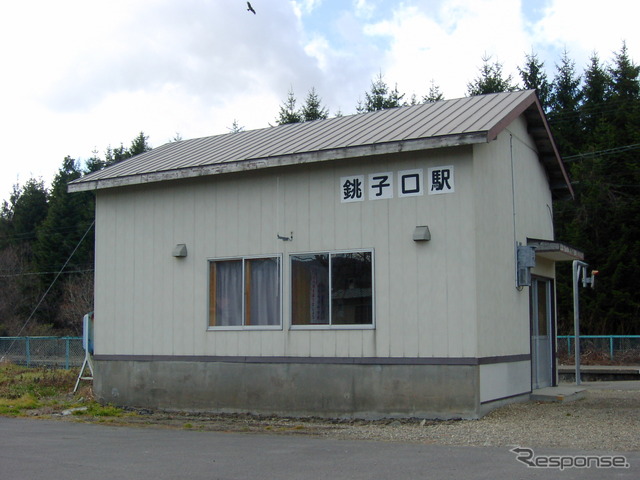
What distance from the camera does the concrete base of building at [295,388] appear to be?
41.0ft

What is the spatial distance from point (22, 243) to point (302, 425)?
51785 mm

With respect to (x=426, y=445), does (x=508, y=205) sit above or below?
above

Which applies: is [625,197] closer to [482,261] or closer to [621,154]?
[621,154]

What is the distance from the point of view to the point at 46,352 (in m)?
28.8

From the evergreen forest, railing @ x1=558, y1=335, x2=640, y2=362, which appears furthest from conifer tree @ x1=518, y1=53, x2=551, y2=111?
railing @ x1=558, y1=335, x2=640, y2=362

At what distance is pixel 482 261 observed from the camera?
12680mm

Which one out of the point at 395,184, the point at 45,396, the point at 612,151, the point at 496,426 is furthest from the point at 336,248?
the point at 612,151

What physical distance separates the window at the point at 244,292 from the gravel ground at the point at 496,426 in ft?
5.87

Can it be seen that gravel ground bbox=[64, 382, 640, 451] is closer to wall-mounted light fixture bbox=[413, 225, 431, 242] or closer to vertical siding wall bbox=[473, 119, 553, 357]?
vertical siding wall bbox=[473, 119, 553, 357]

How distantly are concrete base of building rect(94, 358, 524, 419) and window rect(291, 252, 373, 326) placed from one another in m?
0.83

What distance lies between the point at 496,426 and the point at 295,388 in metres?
3.80

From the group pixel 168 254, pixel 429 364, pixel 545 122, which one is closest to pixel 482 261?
pixel 429 364

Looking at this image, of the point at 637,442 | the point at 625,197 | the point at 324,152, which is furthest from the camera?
the point at 625,197

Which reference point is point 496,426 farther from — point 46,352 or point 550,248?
point 46,352
